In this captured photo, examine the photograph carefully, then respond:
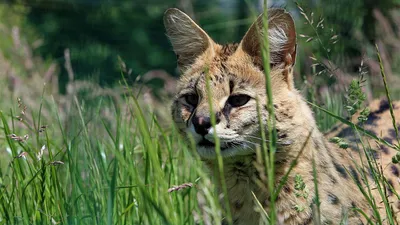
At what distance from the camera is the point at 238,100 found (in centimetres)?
310

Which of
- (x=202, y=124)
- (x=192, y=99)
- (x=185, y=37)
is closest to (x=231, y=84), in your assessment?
(x=192, y=99)

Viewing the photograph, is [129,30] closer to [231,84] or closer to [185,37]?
[185,37]

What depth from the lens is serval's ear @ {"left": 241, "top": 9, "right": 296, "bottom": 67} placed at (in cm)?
309

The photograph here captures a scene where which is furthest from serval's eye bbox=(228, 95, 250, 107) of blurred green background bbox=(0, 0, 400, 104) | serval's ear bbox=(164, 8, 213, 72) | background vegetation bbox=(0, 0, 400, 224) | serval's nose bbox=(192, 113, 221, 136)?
blurred green background bbox=(0, 0, 400, 104)

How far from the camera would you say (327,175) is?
3006mm

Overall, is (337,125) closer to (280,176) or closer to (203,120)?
(280,176)

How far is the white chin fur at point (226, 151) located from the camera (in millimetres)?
2885

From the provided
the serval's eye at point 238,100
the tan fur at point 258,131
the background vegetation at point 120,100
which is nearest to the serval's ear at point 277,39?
the tan fur at point 258,131

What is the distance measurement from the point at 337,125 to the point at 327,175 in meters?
1.13

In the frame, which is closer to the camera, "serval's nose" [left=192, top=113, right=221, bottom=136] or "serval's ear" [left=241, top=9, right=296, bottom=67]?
"serval's nose" [left=192, top=113, right=221, bottom=136]

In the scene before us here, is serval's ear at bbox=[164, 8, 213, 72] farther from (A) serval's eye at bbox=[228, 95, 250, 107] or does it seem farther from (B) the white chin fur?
(B) the white chin fur

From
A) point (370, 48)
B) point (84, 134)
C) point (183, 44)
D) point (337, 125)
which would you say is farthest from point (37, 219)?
point (370, 48)

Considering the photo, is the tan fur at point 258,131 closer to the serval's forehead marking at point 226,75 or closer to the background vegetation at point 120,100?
the serval's forehead marking at point 226,75

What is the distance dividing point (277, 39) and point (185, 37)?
55cm
